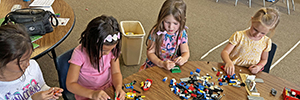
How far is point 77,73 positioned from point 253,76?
1.09 m

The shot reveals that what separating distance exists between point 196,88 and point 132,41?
1158mm

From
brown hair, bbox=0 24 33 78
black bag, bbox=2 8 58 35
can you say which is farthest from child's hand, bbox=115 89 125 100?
black bag, bbox=2 8 58 35

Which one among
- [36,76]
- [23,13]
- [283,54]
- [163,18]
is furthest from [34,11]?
[283,54]

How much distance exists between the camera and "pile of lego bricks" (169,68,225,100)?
4.03 feet

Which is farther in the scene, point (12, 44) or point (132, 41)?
point (132, 41)

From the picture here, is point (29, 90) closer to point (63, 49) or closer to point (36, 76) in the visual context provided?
point (36, 76)

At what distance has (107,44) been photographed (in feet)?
4.09

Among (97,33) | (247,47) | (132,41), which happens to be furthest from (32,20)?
(247,47)

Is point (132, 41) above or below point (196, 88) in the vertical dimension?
above

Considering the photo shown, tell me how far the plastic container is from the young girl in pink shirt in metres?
0.81

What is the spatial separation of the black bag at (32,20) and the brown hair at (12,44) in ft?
1.81

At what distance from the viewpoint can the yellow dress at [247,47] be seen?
66.2 inches

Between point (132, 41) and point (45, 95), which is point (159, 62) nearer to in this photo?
point (45, 95)

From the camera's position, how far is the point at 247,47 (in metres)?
1.72
